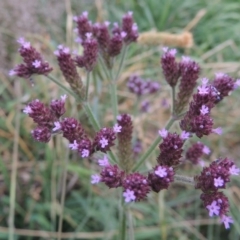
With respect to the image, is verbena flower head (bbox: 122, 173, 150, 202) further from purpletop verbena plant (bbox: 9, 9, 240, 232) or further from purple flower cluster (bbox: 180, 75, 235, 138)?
purple flower cluster (bbox: 180, 75, 235, 138)

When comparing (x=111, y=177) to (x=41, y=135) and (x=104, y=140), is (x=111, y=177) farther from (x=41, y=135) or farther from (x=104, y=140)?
(x=41, y=135)

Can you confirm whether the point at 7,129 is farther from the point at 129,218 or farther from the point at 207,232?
the point at 129,218

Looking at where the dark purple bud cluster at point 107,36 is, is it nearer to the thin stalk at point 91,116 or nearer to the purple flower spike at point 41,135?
the thin stalk at point 91,116

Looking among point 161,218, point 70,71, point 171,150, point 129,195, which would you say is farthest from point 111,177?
point 161,218

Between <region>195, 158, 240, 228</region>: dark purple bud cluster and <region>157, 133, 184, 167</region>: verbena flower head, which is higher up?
<region>157, 133, 184, 167</region>: verbena flower head

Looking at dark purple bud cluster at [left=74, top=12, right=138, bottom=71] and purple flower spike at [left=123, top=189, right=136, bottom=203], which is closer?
purple flower spike at [left=123, top=189, right=136, bottom=203]

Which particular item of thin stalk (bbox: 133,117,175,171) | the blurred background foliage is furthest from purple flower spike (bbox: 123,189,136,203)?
the blurred background foliage

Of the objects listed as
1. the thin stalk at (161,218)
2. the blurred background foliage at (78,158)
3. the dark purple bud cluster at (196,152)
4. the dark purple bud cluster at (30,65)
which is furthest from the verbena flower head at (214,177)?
the thin stalk at (161,218)
